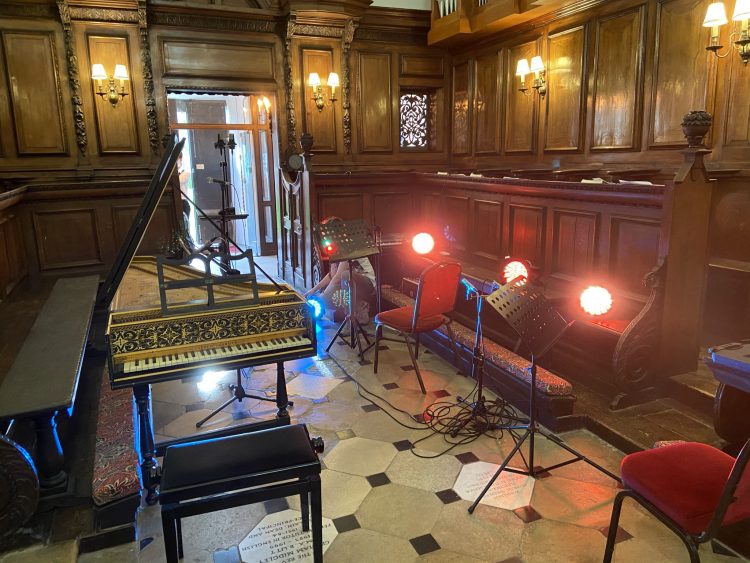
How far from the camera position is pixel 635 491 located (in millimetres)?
2072

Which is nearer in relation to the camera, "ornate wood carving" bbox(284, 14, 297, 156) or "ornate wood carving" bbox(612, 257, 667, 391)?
"ornate wood carving" bbox(612, 257, 667, 391)

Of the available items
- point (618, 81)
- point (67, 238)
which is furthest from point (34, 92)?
point (618, 81)

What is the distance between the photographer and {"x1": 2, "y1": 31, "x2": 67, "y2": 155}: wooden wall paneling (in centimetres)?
645

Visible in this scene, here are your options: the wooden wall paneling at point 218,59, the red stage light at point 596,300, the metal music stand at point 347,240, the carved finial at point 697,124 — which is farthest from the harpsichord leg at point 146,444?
the wooden wall paneling at point 218,59

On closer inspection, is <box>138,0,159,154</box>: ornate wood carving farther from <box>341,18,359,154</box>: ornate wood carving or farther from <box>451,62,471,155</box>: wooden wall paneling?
<box>451,62,471,155</box>: wooden wall paneling

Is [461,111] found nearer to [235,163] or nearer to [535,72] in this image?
[535,72]

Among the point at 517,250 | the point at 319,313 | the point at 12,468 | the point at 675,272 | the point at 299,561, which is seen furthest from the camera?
the point at 319,313

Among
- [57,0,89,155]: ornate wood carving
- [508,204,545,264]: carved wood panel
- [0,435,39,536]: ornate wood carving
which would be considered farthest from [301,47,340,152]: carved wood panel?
[0,435,39,536]: ornate wood carving

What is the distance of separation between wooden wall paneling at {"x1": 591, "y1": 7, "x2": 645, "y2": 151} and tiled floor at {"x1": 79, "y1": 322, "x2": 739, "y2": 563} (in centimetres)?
338

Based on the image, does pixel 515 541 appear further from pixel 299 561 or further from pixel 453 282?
pixel 453 282

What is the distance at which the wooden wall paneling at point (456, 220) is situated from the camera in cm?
605

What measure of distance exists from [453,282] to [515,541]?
1.96 metres

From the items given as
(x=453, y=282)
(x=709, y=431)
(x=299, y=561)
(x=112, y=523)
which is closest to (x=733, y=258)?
(x=709, y=431)

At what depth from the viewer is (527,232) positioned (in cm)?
505
